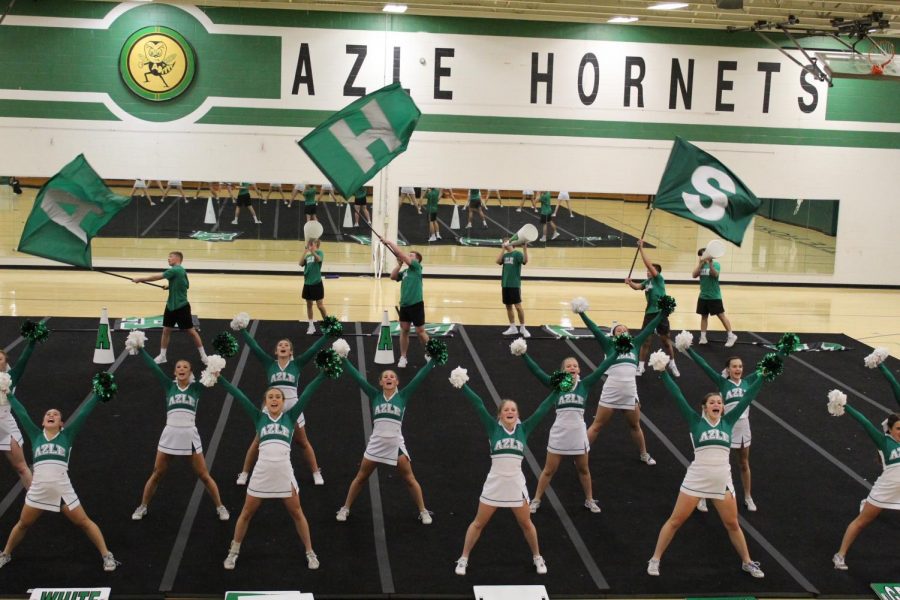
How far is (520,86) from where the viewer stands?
23234mm

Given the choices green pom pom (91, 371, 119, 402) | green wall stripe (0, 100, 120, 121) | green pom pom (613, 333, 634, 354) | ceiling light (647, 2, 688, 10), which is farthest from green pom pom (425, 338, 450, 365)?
green wall stripe (0, 100, 120, 121)

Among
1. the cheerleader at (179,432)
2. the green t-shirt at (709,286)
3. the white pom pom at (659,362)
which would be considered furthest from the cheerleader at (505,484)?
the green t-shirt at (709,286)

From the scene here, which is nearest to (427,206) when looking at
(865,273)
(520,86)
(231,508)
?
(520,86)

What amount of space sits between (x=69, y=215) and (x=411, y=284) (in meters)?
5.35

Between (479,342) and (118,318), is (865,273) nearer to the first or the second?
(479,342)

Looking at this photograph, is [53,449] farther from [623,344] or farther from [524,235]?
[524,235]

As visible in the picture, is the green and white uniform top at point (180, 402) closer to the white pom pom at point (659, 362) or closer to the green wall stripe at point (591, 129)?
the white pom pom at point (659, 362)

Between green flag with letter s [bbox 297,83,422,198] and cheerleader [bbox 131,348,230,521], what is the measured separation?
321 centimetres

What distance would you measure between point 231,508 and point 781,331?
41.0 feet

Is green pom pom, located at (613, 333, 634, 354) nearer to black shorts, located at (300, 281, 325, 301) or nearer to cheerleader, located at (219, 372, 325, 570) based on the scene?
cheerleader, located at (219, 372, 325, 570)

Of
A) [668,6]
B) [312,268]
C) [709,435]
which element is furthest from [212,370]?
[668,6]

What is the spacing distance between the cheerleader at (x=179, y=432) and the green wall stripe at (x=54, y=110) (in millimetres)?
14052

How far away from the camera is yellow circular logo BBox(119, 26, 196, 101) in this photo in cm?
2227

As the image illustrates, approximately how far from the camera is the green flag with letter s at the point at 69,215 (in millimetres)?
11969
